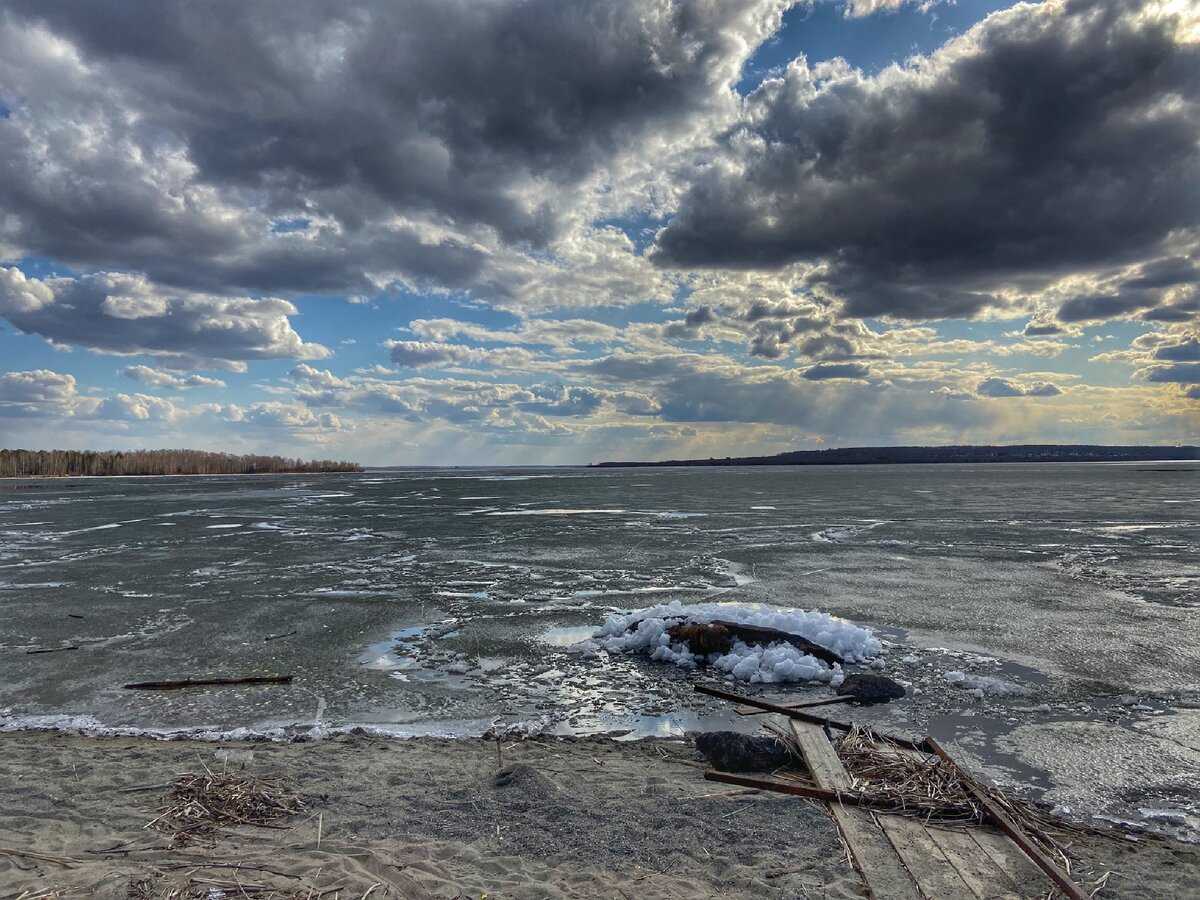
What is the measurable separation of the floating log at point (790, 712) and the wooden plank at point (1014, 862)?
1.38 metres

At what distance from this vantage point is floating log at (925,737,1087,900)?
424 centimetres

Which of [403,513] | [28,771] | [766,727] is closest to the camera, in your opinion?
[28,771]

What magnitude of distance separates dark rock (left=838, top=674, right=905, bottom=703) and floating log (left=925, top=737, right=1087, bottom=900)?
1.72m

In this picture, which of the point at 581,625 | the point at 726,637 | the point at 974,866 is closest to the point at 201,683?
the point at 581,625

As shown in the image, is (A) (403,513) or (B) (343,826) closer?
(B) (343,826)

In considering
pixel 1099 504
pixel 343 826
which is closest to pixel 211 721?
pixel 343 826

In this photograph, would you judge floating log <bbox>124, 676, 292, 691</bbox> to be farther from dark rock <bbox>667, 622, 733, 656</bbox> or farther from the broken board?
the broken board

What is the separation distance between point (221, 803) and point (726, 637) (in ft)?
20.3

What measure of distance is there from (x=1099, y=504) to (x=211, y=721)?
41264 mm

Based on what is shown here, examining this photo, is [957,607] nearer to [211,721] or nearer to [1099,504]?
[211,721]

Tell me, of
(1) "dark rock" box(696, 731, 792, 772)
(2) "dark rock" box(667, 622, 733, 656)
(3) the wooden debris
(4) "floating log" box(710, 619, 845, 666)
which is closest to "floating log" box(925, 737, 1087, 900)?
(1) "dark rock" box(696, 731, 792, 772)

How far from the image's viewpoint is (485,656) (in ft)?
32.1

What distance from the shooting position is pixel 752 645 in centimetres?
945

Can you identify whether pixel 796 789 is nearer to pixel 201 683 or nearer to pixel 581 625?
pixel 581 625
